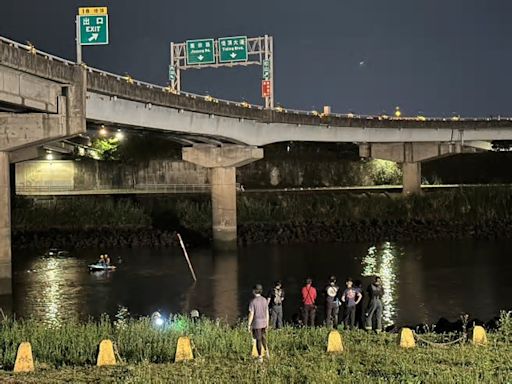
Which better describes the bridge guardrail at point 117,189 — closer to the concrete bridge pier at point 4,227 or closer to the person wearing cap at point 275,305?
the concrete bridge pier at point 4,227

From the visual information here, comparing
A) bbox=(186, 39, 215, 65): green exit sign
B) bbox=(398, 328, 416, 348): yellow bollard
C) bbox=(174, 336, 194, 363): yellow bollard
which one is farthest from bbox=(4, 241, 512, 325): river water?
bbox=(186, 39, 215, 65): green exit sign

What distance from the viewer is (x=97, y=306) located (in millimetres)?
29656

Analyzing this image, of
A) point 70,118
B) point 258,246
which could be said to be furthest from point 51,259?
point 70,118

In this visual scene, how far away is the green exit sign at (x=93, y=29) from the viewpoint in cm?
3161

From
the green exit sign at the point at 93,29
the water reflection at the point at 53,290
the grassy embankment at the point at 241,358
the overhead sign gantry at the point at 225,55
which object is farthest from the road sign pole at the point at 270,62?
the grassy embankment at the point at 241,358

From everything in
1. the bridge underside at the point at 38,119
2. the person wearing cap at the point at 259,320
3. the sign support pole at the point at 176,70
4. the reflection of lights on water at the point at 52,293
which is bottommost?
the reflection of lights on water at the point at 52,293

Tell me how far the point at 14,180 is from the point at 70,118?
38.1m

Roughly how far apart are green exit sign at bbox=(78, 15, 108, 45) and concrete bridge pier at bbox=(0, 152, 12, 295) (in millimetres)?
6047

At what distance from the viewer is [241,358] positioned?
49.1 feet

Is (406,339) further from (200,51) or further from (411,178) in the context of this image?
(411,178)

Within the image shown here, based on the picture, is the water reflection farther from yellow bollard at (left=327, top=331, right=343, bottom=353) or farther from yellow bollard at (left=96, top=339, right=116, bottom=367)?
yellow bollard at (left=327, top=331, right=343, bottom=353)

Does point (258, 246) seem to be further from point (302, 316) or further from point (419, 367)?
point (419, 367)

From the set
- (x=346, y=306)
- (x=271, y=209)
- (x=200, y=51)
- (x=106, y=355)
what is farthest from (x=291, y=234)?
(x=106, y=355)

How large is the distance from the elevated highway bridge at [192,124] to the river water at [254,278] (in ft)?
13.5
